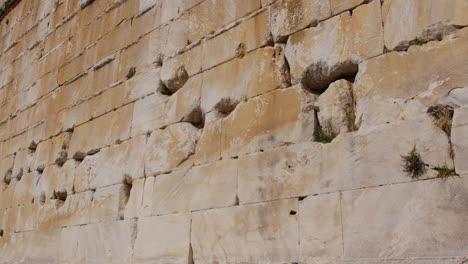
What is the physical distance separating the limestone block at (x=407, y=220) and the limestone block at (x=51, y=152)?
4.29 metres

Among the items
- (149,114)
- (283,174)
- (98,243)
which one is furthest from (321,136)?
(98,243)

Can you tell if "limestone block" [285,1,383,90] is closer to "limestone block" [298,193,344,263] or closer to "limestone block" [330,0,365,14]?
"limestone block" [330,0,365,14]

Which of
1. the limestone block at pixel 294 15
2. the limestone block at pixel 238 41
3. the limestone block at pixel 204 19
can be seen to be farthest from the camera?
the limestone block at pixel 204 19

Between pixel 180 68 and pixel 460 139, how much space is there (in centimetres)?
293

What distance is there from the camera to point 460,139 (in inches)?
119

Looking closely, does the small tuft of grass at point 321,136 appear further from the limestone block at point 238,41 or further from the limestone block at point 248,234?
the limestone block at point 238,41

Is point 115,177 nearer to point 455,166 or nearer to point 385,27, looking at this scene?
point 385,27

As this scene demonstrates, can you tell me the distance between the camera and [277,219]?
379cm

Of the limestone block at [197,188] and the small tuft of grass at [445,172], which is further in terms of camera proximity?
the limestone block at [197,188]

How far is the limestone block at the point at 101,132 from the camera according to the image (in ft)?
18.7

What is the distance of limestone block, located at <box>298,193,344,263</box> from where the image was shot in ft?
11.2

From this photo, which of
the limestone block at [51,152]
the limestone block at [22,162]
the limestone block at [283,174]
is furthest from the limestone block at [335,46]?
the limestone block at [22,162]

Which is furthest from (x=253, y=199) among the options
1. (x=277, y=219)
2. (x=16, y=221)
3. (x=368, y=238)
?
(x=16, y=221)

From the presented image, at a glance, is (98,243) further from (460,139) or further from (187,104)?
(460,139)
